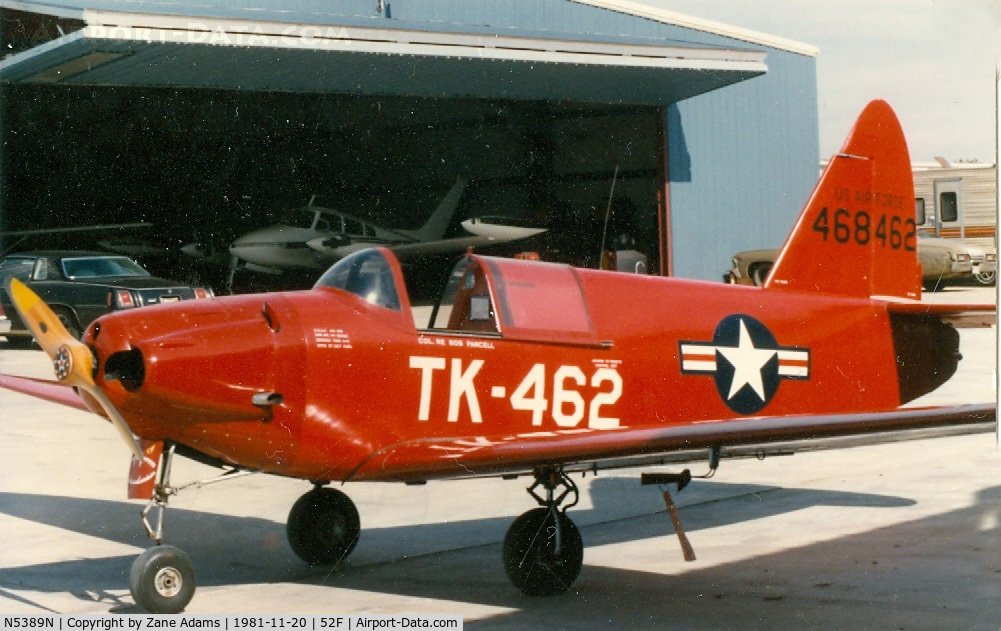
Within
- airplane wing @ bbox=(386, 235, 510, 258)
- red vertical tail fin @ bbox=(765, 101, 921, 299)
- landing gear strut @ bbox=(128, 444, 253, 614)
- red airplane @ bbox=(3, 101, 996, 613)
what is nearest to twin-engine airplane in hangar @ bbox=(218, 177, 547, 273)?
airplane wing @ bbox=(386, 235, 510, 258)

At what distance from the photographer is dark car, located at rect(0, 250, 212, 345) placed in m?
17.4

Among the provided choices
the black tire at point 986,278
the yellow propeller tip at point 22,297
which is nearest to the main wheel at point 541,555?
the yellow propeller tip at point 22,297

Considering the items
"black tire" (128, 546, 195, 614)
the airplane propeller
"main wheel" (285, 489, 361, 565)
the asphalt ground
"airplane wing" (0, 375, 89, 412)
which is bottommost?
the asphalt ground

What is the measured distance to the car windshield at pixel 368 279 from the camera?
20.3 feet

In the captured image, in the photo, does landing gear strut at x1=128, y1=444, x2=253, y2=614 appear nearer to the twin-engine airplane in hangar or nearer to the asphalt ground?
the asphalt ground

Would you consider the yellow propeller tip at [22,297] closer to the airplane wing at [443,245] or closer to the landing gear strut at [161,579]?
the landing gear strut at [161,579]

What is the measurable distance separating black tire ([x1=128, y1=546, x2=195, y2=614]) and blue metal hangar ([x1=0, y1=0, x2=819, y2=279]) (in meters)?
6.93

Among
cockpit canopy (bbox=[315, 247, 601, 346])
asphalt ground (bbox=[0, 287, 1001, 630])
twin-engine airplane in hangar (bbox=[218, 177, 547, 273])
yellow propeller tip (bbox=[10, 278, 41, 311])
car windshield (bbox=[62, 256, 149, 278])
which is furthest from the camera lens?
twin-engine airplane in hangar (bbox=[218, 177, 547, 273])

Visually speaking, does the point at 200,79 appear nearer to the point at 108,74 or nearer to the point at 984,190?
the point at 108,74

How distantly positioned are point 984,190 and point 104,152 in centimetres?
2742

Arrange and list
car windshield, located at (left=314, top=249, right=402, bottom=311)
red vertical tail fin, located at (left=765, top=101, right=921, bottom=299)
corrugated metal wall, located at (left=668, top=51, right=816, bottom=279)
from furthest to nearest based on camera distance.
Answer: corrugated metal wall, located at (left=668, top=51, right=816, bottom=279)
red vertical tail fin, located at (left=765, top=101, right=921, bottom=299)
car windshield, located at (left=314, top=249, right=402, bottom=311)

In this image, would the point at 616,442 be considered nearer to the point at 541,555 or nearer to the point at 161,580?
the point at 541,555

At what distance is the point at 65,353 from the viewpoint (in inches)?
215

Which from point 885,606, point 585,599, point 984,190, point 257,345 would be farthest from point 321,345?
point 984,190
